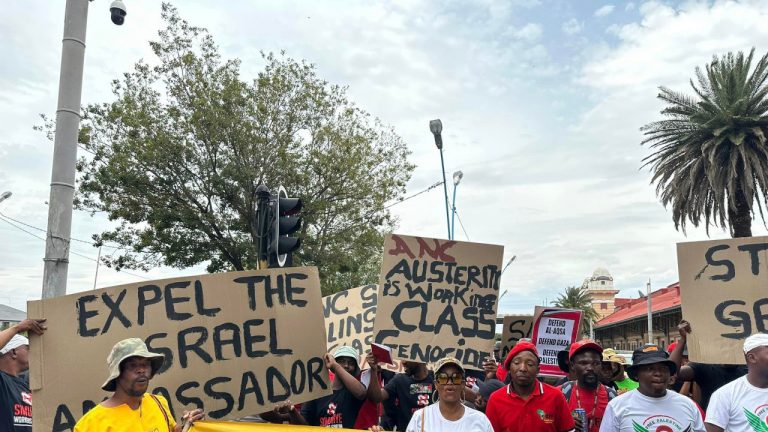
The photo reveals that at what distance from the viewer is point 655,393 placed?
12.9 ft

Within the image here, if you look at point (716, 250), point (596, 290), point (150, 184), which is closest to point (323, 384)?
point (716, 250)

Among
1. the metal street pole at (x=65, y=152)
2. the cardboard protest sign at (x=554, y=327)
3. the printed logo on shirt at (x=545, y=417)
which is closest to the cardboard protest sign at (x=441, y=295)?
the cardboard protest sign at (x=554, y=327)

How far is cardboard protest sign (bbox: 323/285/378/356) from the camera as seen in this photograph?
726cm

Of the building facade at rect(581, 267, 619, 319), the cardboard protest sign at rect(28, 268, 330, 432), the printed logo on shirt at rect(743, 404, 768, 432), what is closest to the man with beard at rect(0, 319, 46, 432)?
the cardboard protest sign at rect(28, 268, 330, 432)

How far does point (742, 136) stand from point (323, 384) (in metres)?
23.7

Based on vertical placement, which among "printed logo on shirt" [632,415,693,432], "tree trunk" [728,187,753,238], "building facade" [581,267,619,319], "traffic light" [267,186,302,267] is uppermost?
"building facade" [581,267,619,319]

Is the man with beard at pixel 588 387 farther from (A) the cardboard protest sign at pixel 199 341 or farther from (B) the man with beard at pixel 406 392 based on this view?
(A) the cardboard protest sign at pixel 199 341

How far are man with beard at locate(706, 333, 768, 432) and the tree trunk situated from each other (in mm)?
22446

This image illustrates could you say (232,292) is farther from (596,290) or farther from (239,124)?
(596,290)

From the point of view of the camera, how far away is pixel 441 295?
5.77 meters

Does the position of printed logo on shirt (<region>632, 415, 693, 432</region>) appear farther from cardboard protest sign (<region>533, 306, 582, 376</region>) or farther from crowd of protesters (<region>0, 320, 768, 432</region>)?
cardboard protest sign (<region>533, 306, 582, 376</region>)

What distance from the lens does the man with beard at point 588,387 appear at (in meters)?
4.74

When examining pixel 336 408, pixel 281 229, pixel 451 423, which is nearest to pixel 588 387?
pixel 451 423

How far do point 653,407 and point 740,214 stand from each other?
2365 cm
